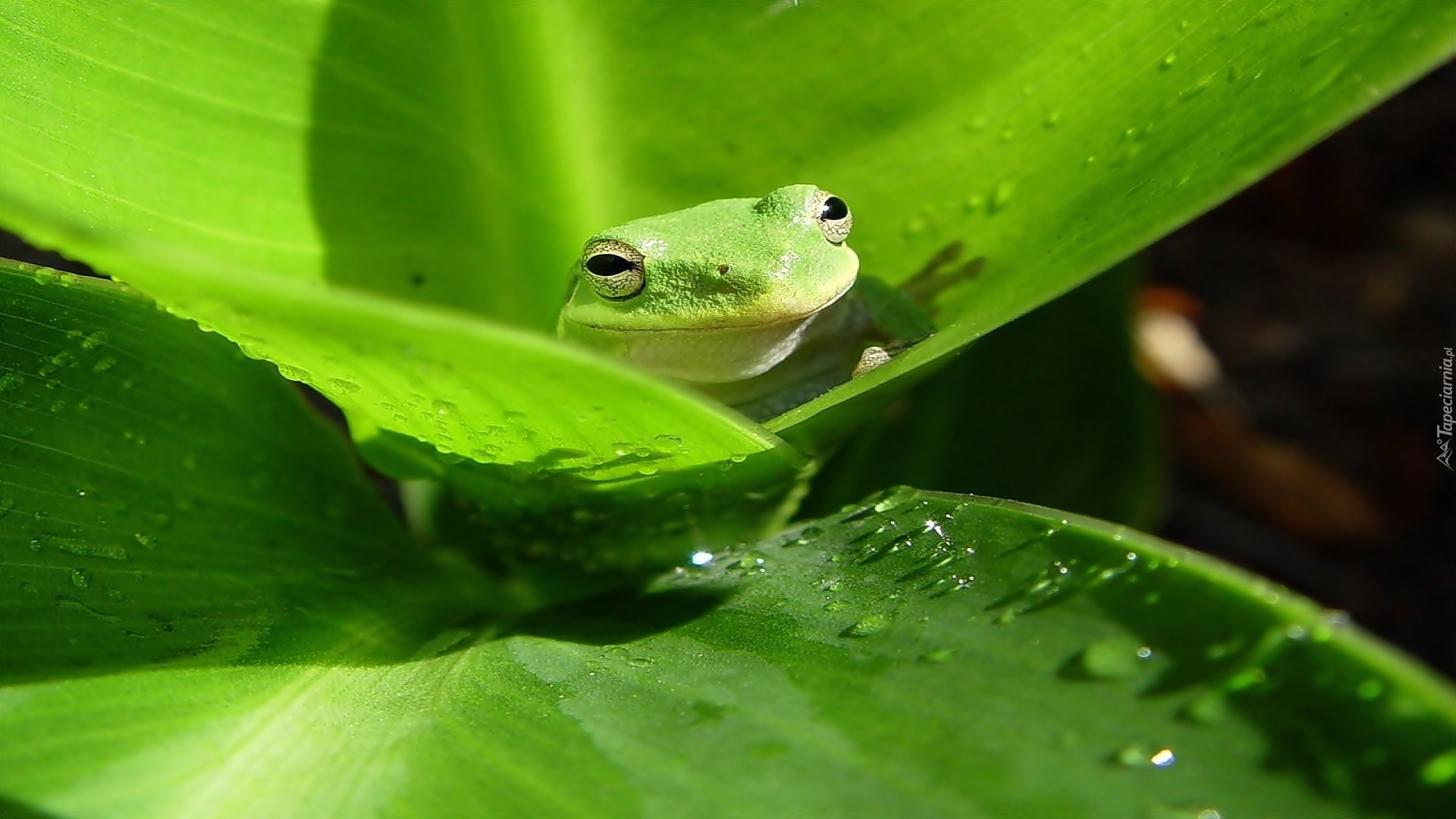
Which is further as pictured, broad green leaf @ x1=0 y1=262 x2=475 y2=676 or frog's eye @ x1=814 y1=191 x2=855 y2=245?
frog's eye @ x1=814 y1=191 x2=855 y2=245

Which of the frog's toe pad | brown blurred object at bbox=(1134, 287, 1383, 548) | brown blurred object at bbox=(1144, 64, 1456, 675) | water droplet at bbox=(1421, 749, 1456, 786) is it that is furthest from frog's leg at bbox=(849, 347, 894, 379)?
brown blurred object at bbox=(1144, 64, 1456, 675)

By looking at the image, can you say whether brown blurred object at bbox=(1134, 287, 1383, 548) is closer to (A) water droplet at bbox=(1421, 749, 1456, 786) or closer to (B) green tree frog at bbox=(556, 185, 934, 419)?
(B) green tree frog at bbox=(556, 185, 934, 419)

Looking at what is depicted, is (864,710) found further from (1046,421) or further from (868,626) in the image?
(1046,421)

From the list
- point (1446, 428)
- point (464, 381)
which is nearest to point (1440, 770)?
point (464, 381)

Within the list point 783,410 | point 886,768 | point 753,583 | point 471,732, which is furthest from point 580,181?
point 886,768

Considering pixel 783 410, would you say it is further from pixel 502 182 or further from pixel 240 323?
pixel 240 323

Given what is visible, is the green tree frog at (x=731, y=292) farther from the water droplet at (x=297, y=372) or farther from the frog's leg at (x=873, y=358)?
the water droplet at (x=297, y=372)
